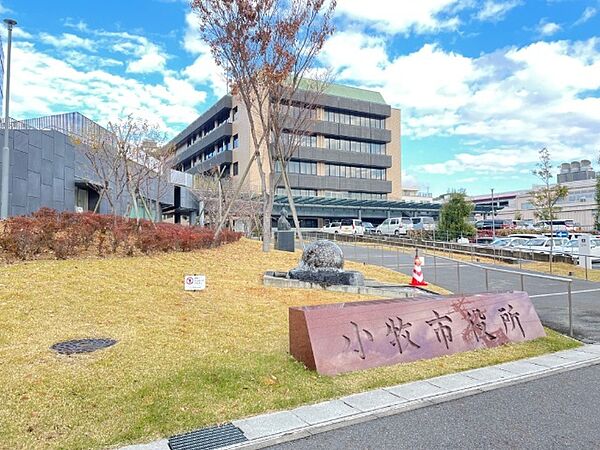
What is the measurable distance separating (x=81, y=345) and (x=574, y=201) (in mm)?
80587

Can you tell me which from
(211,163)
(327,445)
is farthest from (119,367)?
(211,163)

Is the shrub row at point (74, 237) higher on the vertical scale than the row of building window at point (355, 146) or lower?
lower

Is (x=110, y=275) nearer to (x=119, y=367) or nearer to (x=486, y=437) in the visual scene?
(x=119, y=367)

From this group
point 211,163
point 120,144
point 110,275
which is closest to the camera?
point 110,275

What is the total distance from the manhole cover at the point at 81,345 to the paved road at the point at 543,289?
7.02m

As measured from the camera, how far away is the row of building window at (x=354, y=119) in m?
56.5

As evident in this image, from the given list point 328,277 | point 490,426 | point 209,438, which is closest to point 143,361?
point 209,438

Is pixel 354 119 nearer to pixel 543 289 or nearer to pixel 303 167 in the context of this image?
pixel 303 167

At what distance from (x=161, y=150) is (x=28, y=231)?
16.2 meters

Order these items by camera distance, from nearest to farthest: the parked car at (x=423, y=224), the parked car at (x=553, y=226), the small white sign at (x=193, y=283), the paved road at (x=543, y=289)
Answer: the paved road at (x=543, y=289) → the small white sign at (x=193, y=283) → the parked car at (x=423, y=224) → the parked car at (x=553, y=226)

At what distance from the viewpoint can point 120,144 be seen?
67.3ft

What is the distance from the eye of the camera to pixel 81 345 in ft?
18.4

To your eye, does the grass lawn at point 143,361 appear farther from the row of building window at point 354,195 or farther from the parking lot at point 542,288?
the row of building window at point 354,195

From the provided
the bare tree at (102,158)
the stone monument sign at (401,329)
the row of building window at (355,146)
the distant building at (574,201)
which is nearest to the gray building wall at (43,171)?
the bare tree at (102,158)
